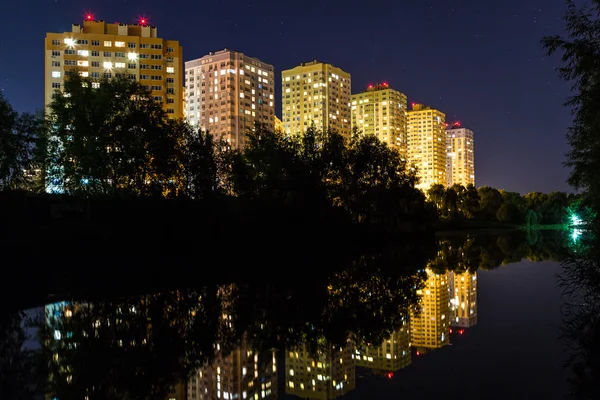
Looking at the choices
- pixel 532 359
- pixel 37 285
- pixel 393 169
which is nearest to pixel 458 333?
pixel 532 359

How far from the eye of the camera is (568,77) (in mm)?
17875

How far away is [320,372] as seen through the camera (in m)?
11.3

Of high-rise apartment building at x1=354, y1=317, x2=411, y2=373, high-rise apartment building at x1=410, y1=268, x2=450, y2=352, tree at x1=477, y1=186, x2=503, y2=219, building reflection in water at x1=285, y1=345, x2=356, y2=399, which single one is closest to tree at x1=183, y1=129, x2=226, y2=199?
high-rise apartment building at x1=410, y1=268, x2=450, y2=352

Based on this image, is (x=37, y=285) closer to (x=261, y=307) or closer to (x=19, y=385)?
(x=261, y=307)

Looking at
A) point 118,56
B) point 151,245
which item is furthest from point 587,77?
point 118,56

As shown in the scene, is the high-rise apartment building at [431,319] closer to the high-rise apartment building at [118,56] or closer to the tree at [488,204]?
the tree at [488,204]

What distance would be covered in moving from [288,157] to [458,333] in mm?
43016

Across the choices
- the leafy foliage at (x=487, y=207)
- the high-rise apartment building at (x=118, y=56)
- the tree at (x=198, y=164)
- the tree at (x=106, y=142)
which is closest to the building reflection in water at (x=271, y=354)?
the tree at (x=106, y=142)

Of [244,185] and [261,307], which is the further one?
[244,185]

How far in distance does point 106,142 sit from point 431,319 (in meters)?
38.7

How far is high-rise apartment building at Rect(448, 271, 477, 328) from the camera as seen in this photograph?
58.3 feet

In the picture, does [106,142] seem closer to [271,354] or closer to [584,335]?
[271,354]

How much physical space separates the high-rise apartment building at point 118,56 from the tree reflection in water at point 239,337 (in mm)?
141925

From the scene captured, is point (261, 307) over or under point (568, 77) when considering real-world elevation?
under
